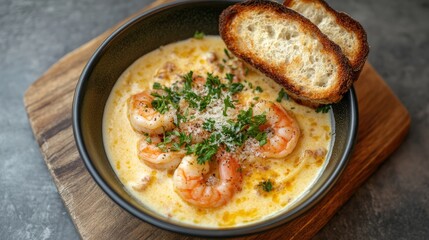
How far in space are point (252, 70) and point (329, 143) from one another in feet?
2.15

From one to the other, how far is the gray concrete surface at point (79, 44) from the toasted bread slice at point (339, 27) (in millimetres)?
881

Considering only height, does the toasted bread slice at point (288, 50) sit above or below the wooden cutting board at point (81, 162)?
above

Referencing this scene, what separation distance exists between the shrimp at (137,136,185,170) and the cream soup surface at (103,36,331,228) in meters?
0.05

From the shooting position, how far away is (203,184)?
298 centimetres

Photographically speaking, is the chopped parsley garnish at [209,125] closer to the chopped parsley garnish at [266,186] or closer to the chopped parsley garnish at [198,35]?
the chopped parsley garnish at [266,186]

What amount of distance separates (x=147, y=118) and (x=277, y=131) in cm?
72

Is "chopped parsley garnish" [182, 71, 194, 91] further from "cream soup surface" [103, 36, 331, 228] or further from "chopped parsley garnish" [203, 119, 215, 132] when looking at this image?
"chopped parsley garnish" [203, 119, 215, 132]

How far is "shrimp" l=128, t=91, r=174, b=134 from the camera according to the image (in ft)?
10.2

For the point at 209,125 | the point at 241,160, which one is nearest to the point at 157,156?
the point at 209,125

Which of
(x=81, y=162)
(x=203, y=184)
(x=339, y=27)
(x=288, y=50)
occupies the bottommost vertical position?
(x=81, y=162)

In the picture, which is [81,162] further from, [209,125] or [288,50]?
[288,50]

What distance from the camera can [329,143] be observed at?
3.30m

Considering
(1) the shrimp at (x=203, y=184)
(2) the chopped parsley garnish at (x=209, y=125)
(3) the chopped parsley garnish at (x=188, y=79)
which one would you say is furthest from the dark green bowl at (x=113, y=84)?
(2) the chopped parsley garnish at (x=209, y=125)

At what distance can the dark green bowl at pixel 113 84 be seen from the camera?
2791 millimetres
